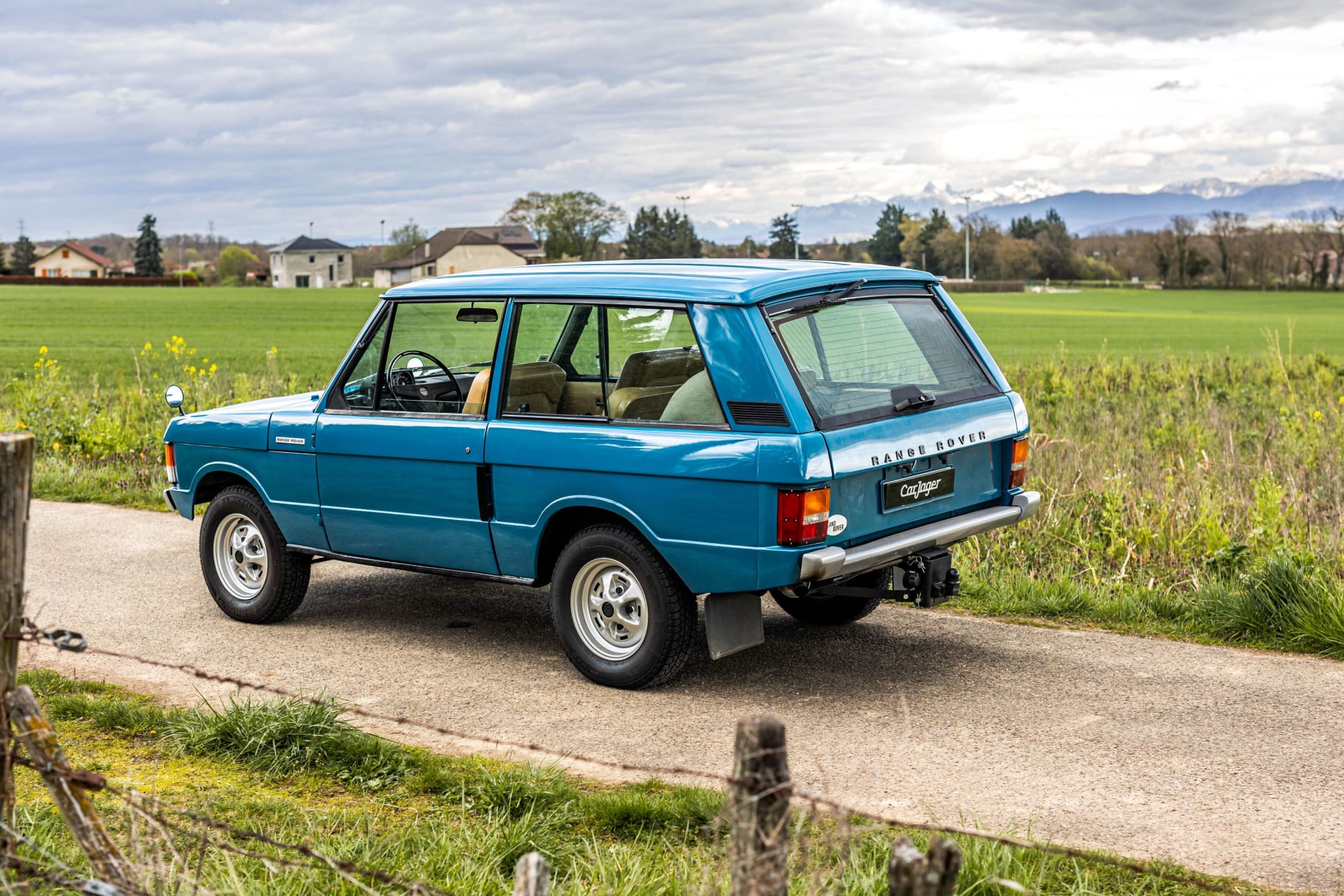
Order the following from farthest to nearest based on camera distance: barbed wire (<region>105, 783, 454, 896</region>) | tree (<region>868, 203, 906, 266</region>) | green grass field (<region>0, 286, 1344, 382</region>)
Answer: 1. tree (<region>868, 203, 906, 266</region>)
2. green grass field (<region>0, 286, 1344, 382</region>)
3. barbed wire (<region>105, 783, 454, 896</region>)

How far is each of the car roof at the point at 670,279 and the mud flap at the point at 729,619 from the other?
1.25 m

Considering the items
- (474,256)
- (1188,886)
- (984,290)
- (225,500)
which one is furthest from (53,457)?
(474,256)

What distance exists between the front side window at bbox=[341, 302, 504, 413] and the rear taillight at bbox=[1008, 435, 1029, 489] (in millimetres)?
2568

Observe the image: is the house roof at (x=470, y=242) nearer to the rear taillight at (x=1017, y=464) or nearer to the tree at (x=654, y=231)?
the tree at (x=654, y=231)

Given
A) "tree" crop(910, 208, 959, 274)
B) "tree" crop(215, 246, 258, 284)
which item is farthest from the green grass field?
"tree" crop(215, 246, 258, 284)

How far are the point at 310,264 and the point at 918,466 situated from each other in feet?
573

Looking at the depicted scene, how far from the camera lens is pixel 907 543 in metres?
5.63

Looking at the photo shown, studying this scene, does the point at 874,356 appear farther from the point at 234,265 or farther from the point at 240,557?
the point at 234,265

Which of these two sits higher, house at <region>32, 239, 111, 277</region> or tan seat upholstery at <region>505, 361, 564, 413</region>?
house at <region>32, 239, 111, 277</region>

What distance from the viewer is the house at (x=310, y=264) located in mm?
170000

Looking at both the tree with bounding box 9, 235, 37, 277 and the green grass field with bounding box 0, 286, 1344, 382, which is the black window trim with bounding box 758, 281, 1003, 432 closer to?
the green grass field with bounding box 0, 286, 1344, 382

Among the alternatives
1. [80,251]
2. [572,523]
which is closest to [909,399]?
[572,523]

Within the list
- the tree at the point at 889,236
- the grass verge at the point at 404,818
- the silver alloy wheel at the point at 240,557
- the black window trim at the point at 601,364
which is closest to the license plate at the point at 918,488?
the black window trim at the point at 601,364

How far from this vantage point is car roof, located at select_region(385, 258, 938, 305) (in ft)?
18.4
